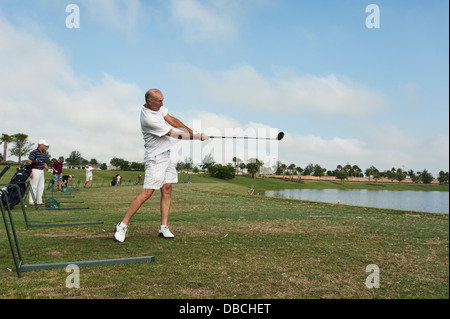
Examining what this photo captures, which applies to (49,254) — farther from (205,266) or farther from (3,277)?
(205,266)

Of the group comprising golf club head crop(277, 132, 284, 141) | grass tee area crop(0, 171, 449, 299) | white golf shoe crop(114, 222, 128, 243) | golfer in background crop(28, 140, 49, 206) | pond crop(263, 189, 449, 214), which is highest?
golf club head crop(277, 132, 284, 141)

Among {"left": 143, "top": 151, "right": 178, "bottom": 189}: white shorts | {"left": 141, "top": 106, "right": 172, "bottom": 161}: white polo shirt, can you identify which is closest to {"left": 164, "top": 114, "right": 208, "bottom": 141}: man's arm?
{"left": 141, "top": 106, "right": 172, "bottom": 161}: white polo shirt

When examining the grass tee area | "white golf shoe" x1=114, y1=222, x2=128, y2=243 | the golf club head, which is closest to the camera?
the grass tee area

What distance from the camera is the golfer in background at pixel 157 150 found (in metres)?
5.65

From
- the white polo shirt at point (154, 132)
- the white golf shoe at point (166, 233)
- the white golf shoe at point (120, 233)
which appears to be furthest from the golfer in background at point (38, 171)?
the white golf shoe at point (166, 233)

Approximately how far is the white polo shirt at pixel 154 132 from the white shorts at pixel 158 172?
3.9 inches

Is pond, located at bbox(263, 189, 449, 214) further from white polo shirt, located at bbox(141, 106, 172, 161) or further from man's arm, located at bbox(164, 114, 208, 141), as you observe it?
white polo shirt, located at bbox(141, 106, 172, 161)

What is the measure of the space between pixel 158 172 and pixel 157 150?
1.27ft

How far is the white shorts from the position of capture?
571 centimetres

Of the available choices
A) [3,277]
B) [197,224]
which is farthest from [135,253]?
[197,224]

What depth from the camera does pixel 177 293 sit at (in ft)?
9.65

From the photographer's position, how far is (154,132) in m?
5.71
